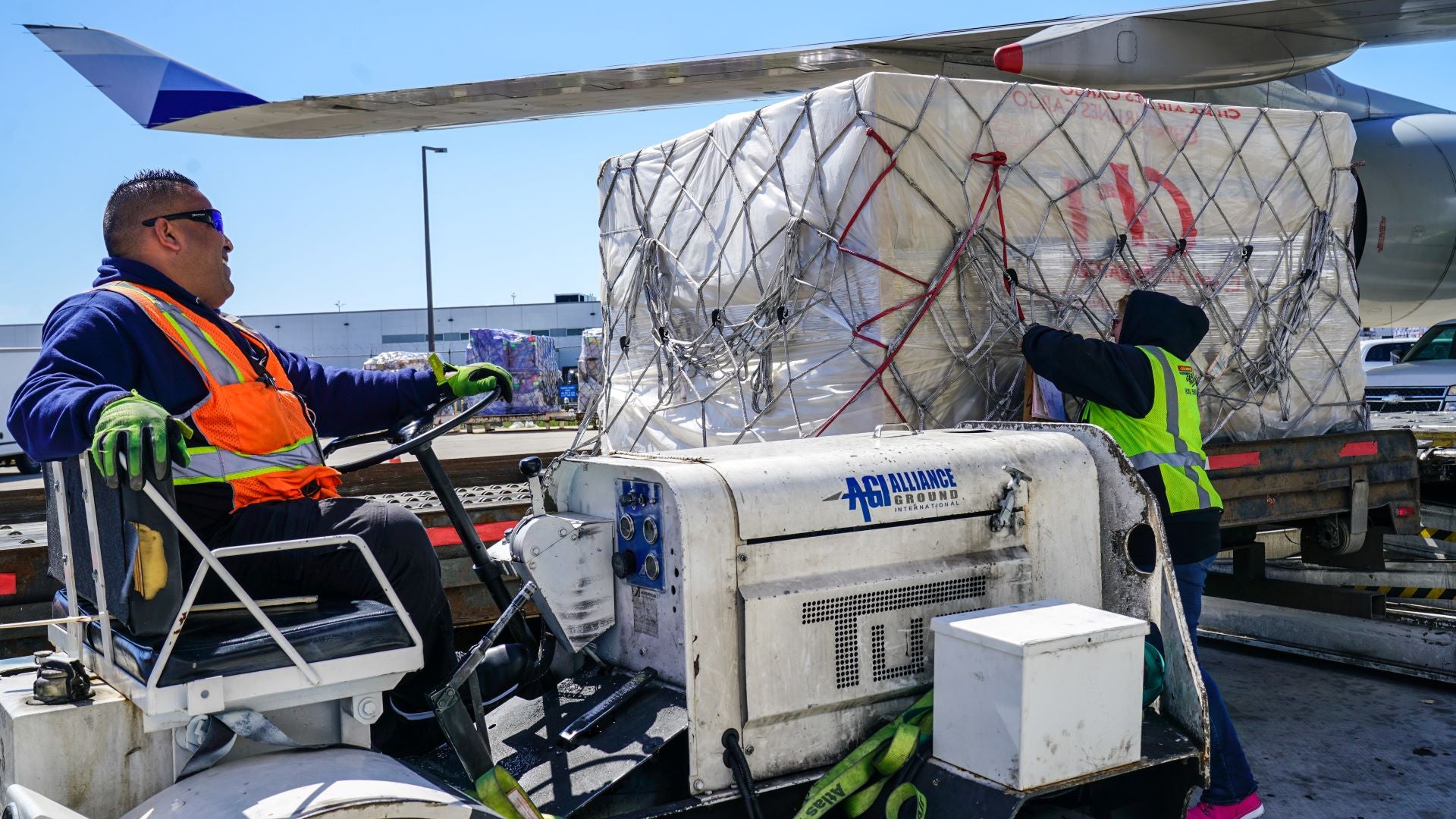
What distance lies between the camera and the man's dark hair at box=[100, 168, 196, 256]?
2.87m

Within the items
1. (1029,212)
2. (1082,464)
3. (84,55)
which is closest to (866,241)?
(1029,212)

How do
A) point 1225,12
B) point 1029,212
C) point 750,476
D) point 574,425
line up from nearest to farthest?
point 750,476
point 1029,212
point 1225,12
point 574,425

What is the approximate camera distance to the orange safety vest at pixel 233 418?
270 centimetres

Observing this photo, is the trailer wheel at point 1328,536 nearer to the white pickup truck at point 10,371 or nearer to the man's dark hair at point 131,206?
the man's dark hair at point 131,206

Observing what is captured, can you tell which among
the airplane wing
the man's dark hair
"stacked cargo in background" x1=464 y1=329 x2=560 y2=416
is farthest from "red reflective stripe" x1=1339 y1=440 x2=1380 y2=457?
"stacked cargo in background" x1=464 y1=329 x2=560 y2=416

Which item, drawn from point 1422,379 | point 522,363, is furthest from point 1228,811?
point 522,363

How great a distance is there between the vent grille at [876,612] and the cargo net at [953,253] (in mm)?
1935

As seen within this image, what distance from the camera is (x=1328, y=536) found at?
6883mm

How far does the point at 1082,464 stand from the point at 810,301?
6.51 ft

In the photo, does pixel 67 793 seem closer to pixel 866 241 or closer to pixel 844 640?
pixel 844 640

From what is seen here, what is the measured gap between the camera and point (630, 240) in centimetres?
670

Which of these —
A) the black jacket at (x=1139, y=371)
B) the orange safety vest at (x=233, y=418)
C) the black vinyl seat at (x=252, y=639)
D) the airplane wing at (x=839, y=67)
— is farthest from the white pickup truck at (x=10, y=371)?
the black vinyl seat at (x=252, y=639)

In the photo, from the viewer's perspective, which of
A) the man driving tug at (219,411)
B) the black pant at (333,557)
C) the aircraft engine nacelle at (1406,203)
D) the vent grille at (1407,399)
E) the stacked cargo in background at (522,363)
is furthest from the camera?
the stacked cargo in background at (522,363)

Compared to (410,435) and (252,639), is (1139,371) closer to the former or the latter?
(410,435)
